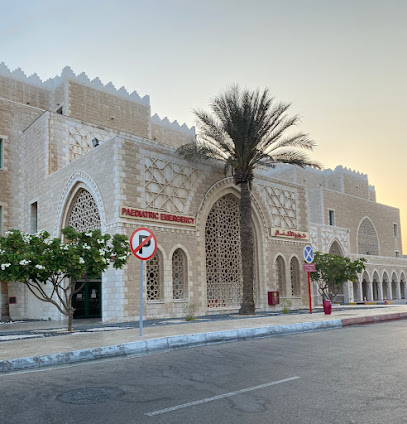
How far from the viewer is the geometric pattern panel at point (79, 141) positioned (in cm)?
2364

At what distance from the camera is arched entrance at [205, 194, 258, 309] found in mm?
22094

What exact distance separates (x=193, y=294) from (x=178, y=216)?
344cm

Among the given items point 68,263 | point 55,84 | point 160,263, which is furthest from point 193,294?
point 55,84

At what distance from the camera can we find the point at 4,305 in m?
22.2

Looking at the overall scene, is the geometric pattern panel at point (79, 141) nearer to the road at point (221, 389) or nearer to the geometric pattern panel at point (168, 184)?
the geometric pattern panel at point (168, 184)

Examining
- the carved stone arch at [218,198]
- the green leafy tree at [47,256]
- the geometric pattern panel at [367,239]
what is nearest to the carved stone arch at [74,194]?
the carved stone arch at [218,198]

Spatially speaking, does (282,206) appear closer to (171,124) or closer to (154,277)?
(154,277)

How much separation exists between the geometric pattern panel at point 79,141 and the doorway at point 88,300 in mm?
6421

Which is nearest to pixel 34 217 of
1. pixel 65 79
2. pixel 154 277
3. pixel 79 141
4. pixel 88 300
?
pixel 79 141

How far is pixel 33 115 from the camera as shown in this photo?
2584 centimetres

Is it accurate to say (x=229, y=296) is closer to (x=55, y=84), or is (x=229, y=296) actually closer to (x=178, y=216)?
(x=178, y=216)

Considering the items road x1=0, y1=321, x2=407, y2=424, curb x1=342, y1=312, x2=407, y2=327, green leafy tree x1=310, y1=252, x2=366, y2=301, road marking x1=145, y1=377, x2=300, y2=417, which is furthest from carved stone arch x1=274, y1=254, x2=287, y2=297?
road marking x1=145, y1=377, x2=300, y2=417

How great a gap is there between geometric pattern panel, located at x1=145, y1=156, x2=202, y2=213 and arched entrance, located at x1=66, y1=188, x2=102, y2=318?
264 centimetres

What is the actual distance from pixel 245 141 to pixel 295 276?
981 centimetres
